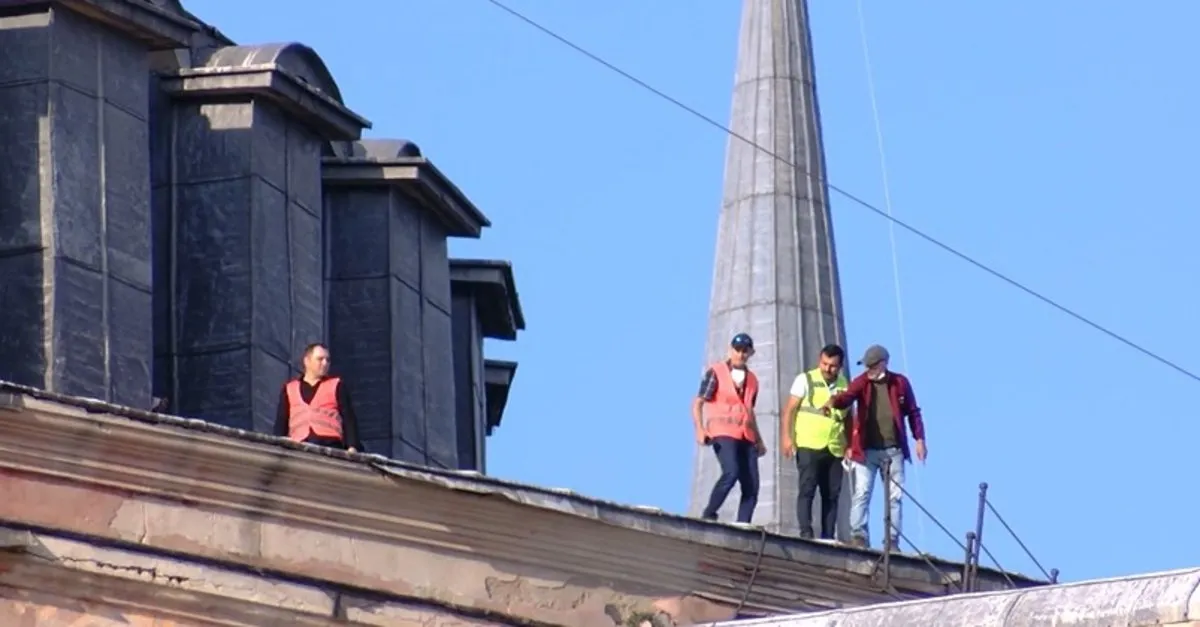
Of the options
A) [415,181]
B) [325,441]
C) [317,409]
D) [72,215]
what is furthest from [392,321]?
[325,441]

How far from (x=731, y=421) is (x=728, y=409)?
3.5 inches

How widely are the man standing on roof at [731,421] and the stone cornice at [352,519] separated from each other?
1.02 m

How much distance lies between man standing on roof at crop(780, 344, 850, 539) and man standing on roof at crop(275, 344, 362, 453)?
3.51 metres

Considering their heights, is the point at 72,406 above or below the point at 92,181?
below

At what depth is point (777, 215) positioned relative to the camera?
47.5 metres

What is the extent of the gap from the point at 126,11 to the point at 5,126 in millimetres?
1333

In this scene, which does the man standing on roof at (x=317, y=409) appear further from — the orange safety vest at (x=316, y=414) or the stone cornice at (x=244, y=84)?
the stone cornice at (x=244, y=84)

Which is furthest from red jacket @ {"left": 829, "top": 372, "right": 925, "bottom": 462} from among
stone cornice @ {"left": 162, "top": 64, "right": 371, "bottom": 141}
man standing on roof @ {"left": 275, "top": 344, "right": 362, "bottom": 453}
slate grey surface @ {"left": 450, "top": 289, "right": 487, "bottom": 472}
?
slate grey surface @ {"left": 450, "top": 289, "right": 487, "bottom": 472}

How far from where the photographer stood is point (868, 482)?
31.5 m

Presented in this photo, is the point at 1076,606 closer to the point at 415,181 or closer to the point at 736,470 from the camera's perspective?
the point at 736,470

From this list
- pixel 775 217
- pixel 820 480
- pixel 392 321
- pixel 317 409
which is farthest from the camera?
pixel 775 217

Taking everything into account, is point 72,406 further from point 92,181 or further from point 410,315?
point 410,315

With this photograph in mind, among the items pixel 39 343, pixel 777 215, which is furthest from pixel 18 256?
pixel 777 215

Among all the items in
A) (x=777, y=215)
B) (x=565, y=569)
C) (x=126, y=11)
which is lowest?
(x=565, y=569)
